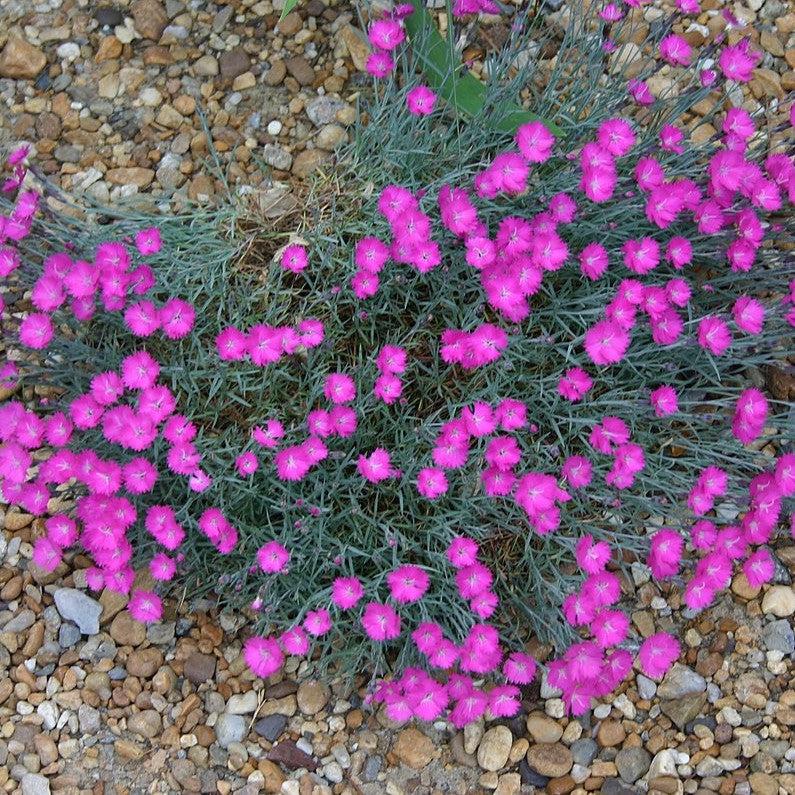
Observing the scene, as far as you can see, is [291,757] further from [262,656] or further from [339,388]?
[339,388]

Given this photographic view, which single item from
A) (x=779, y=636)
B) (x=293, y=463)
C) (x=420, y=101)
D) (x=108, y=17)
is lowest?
(x=779, y=636)

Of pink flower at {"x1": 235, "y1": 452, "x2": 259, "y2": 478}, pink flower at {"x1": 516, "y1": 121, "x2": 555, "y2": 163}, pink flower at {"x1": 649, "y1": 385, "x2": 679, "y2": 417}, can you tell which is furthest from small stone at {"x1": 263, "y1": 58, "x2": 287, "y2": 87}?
pink flower at {"x1": 649, "y1": 385, "x2": 679, "y2": 417}

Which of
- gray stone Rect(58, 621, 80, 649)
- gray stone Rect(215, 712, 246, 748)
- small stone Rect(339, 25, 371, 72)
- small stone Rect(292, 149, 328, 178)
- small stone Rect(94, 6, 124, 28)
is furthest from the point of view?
small stone Rect(94, 6, 124, 28)

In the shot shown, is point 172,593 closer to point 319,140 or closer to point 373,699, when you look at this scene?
point 373,699

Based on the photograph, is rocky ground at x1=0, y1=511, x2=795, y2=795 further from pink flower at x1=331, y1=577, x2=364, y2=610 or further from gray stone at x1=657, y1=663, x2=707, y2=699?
pink flower at x1=331, y1=577, x2=364, y2=610

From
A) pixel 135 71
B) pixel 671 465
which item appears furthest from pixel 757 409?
pixel 135 71

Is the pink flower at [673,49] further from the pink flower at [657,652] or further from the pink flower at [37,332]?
the pink flower at [37,332]

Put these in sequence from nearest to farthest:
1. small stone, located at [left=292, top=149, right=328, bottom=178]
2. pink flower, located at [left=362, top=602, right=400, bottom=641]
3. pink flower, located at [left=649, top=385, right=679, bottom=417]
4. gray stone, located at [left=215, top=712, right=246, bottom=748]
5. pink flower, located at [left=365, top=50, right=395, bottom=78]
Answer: pink flower, located at [left=362, top=602, right=400, bottom=641]
pink flower, located at [left=649, top=385, right=679, bottom=417]
gray stone, located at [left=215, top=712, right=246, bottom=748]
pink flower, located at [left=365, top=50, right=395, bottom=78]
small stone, located at [left=292, top=149, right=328, bottom=178]

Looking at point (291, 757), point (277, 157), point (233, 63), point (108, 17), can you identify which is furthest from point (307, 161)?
point (291, 757)
